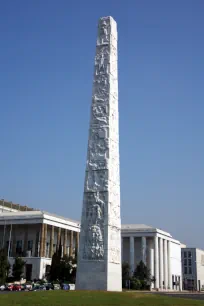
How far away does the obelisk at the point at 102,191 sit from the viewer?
2745cm

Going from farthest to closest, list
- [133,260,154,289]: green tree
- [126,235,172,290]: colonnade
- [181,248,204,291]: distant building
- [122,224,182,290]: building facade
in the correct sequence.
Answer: [181,248,204,291]: distant building
[122,224,182,290]: building facade
[126,235,172,290]: colonnade
[133,260,154,289]: green tree

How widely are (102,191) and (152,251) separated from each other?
47592 mm

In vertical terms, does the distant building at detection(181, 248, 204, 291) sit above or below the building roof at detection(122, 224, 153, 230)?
below

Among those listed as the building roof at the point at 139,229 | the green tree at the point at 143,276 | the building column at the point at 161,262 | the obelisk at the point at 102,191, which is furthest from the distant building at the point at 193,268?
the obelisk at the point at 102,191

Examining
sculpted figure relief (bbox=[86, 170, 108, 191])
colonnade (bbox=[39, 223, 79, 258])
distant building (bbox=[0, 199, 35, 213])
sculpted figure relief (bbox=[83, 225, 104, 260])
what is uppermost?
distant building (bbox=[0, 199, 35, 213])

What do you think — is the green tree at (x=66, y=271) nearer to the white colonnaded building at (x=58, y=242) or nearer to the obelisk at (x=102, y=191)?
the white colonnaded building at (x=58, y=242)

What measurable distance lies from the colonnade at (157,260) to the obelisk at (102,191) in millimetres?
44397

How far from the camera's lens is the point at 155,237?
72.7 metres

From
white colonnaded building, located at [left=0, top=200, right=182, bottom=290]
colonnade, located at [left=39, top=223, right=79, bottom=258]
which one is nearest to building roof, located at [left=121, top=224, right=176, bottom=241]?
white colonnaded building, located at [left=0, top=200, right=182, bottom=290]

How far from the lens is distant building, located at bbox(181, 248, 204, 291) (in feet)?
303

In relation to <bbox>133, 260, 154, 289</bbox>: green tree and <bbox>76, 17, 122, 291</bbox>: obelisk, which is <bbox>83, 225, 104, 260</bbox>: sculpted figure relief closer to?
<bbox>76, 17, 122, 291</bbox>: obelisk

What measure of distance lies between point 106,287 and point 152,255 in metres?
47.1

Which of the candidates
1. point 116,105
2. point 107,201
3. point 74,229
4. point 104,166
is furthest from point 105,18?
point 74,229

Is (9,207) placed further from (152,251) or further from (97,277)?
(97,277)
